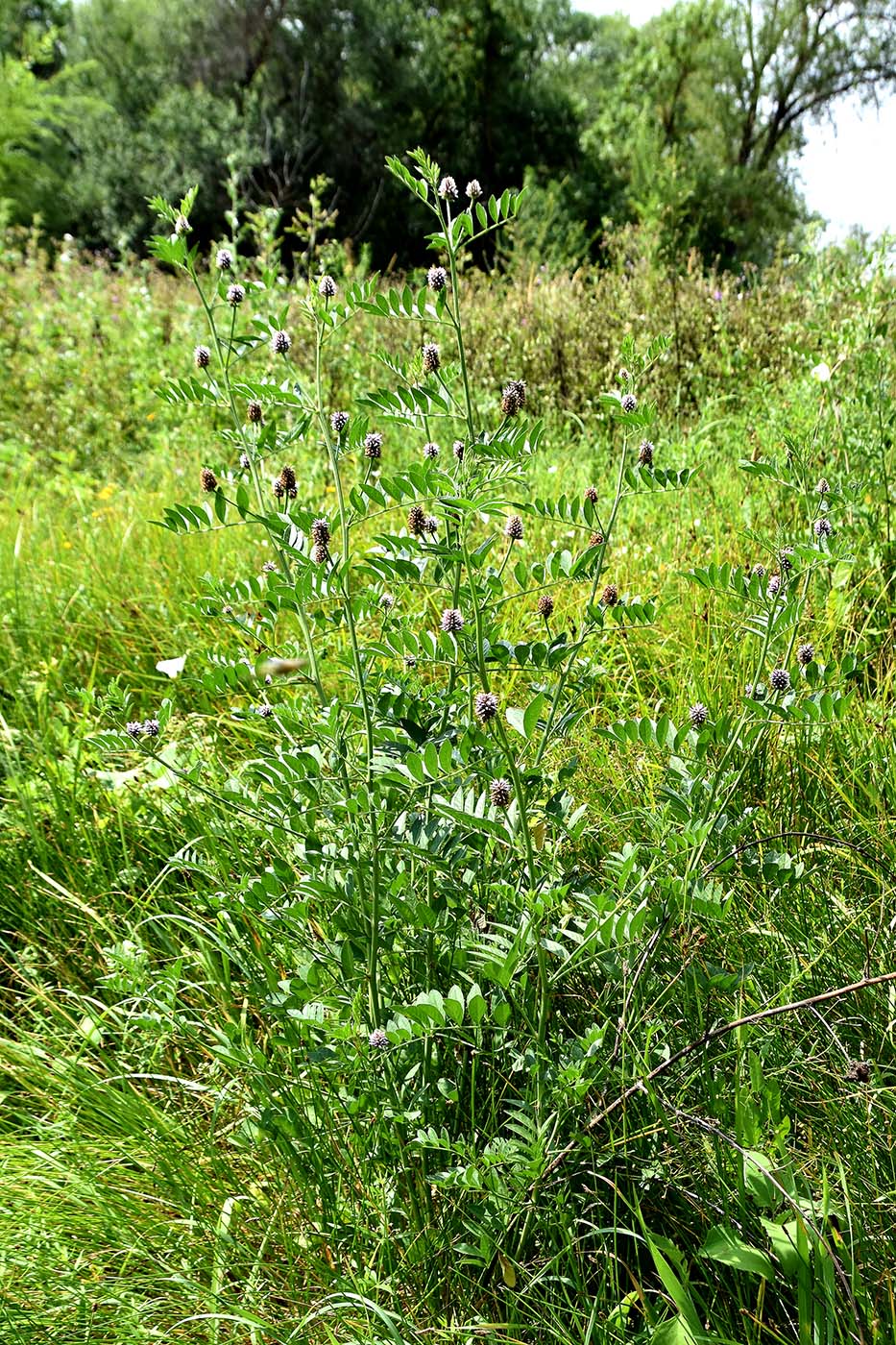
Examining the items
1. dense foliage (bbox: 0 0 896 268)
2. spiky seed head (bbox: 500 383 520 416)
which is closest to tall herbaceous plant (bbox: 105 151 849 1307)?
spiky seed head (bbox: 500 383 520 416)

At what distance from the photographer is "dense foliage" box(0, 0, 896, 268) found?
71.2ft

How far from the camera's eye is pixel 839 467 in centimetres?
323

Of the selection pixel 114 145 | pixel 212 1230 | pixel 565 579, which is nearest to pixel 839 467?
pixel 565 579

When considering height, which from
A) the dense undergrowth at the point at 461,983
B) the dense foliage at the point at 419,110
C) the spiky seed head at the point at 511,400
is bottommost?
the dense undergrowth at the point at 461,983

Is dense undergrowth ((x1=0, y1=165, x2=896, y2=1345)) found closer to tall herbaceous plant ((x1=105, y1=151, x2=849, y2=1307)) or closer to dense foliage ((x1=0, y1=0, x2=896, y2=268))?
tall herbaceous plant ((x1=105, y1=151, x2=849, y2=1307))

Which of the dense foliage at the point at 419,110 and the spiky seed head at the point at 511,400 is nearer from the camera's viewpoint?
the spiky seed head at the point at 511,400

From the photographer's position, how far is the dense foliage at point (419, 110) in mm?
21688

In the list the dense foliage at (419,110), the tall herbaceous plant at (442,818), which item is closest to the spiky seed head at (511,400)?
the tall herbaceous plant at (442,818)

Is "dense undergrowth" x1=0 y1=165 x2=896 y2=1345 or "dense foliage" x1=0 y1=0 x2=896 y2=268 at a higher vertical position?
"dense foliage" x1=0 y1=0 x2=896 y2=268

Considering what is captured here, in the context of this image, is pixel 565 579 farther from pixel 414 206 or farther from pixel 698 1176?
pixel 414 206

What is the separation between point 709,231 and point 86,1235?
23664 millimetres

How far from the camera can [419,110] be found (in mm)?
22797

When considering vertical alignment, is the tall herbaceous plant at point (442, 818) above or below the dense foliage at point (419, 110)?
below

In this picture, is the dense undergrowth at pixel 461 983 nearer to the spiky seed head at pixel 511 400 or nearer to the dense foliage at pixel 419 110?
the spiky seed head at pixel 511 400
